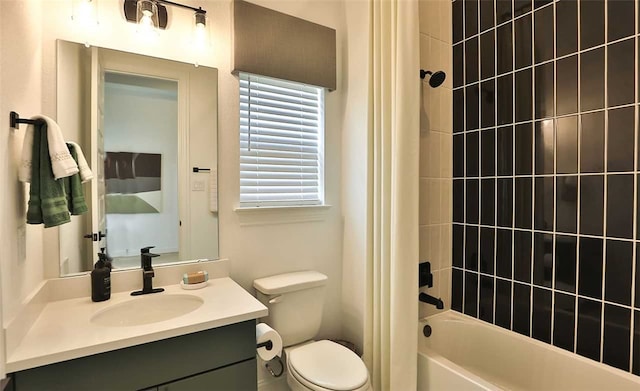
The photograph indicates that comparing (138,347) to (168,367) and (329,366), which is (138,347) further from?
(329,366)

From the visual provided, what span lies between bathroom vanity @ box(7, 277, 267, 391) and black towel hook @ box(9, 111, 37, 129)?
2.20ft

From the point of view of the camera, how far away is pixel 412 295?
5.02 feet

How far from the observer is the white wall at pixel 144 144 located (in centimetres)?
143

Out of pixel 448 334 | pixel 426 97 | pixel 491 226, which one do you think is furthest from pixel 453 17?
pixel 448 334

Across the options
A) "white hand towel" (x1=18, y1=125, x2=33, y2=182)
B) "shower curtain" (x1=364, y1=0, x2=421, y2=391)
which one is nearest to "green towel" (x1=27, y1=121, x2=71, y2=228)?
"white hand towel" (x1=18, y1=125, x2=33, y2=182)

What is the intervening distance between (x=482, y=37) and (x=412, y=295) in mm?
1535

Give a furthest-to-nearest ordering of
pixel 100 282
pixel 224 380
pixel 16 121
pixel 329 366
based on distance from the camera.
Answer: pixel 329 366
pixel 100 282
pixel 224 380
pixel 16 121

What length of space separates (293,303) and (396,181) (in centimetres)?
85

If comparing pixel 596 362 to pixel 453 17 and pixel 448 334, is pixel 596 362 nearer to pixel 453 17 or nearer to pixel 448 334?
pixel 448 334

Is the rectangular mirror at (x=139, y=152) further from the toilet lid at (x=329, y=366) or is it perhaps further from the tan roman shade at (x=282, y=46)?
the toilet lid at (x=329, y=366)

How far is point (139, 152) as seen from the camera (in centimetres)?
149

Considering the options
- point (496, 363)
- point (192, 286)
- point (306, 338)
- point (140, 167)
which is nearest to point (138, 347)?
point (192, 286)

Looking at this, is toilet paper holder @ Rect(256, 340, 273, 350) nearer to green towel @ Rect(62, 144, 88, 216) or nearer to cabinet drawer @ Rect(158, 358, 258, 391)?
cabinet drawer @ Rect(158, 358, 258, 391)

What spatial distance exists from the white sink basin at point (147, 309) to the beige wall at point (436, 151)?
1329 mm
